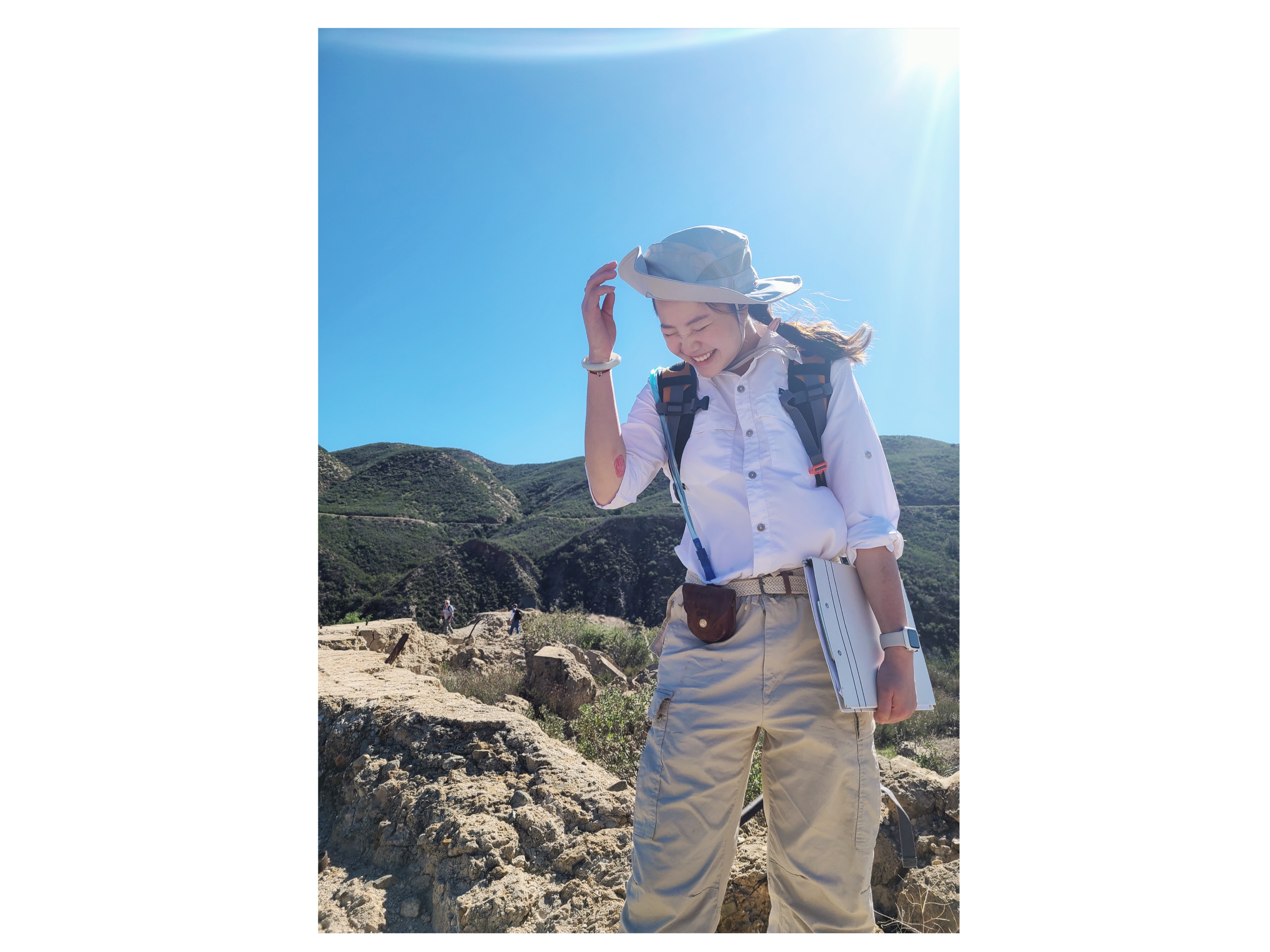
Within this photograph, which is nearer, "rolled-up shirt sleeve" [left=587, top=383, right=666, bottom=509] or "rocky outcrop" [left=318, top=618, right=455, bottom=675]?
"rolled-up shirt sleeve" [left=587, top=383, right=666, bottom=509]

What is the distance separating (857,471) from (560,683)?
139 inches

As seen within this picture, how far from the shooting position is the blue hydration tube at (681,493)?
1427 mm

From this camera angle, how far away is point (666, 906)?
128 cm

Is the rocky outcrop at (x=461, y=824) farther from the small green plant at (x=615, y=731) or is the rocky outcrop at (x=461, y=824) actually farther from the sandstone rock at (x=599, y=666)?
the sandstone rock at (x=599, y=666)

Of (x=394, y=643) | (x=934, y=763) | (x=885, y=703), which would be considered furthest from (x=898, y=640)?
(x=394, y=643)

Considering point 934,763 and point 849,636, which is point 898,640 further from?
point 934,763

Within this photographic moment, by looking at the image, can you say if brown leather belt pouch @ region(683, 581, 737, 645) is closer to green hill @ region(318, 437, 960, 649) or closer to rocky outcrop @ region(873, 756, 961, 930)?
rocky outcrop @ region(873, 756, 961, 930)

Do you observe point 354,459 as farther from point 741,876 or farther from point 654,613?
point 741,876

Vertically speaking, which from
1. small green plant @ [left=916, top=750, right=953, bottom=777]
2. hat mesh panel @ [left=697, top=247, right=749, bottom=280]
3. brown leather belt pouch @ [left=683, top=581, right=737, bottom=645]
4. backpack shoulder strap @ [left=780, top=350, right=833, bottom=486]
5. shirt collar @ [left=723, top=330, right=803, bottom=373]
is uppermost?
hat mesh panel @ [left=697, top=247, right=749, bottom=280]

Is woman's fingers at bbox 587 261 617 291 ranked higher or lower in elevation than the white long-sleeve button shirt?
higher

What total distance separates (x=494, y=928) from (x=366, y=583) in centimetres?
1324

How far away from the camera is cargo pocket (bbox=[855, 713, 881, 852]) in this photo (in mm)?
1282

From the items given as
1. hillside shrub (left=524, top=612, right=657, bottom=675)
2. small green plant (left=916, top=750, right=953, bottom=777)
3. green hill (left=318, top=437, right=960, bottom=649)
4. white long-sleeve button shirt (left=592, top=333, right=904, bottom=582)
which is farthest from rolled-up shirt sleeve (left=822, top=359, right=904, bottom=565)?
green hill (left=318, top=437, right=960, bottom=649)

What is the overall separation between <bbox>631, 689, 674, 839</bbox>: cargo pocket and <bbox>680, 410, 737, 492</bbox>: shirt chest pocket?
46 cm
